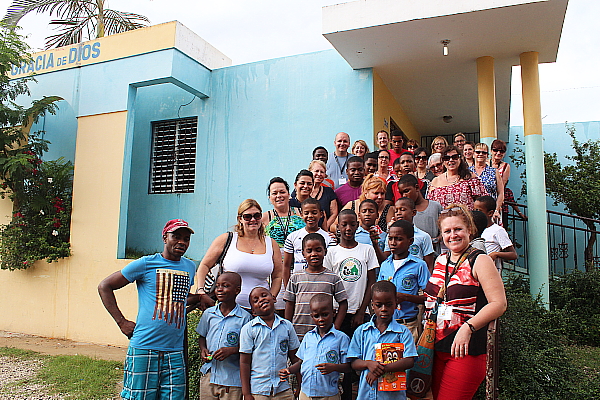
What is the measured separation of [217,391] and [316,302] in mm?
961

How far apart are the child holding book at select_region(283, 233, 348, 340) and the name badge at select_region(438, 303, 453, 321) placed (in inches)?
37.4

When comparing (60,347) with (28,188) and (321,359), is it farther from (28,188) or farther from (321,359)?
(321,359)

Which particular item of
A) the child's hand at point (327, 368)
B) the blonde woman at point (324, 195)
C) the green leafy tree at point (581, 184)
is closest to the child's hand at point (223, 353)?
the child's hand at point (327, 368)

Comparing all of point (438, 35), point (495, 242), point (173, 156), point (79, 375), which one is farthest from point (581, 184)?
point (79, 375)

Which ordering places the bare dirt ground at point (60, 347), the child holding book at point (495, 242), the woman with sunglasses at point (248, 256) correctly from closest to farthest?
1. the woman with sunglasses at point (248, 256)
2. the child holding book at point (495, 242)
3. the bare dirt ground at point (60, 347)

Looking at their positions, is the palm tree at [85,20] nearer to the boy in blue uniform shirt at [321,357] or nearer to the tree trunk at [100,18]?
the tree trunk at [100,18]

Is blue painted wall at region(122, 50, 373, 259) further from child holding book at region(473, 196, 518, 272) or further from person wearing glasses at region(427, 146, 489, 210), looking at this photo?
child holding book at region(473, 196, 518, 272)

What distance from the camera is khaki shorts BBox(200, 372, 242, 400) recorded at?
3170 millimetres

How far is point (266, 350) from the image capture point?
10.2 ft

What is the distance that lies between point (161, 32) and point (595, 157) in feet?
31.0

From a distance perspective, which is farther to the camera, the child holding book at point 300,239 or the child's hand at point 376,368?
the child holding book at point 300,239

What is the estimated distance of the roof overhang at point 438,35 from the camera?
5746 millimetres

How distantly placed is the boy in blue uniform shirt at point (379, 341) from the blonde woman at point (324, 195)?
1707 millimetres

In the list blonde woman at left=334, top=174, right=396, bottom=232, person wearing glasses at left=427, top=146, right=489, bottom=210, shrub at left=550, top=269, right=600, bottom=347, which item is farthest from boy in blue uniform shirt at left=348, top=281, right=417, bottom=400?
shrub at left=550, top=269, right=600, bottom=347
